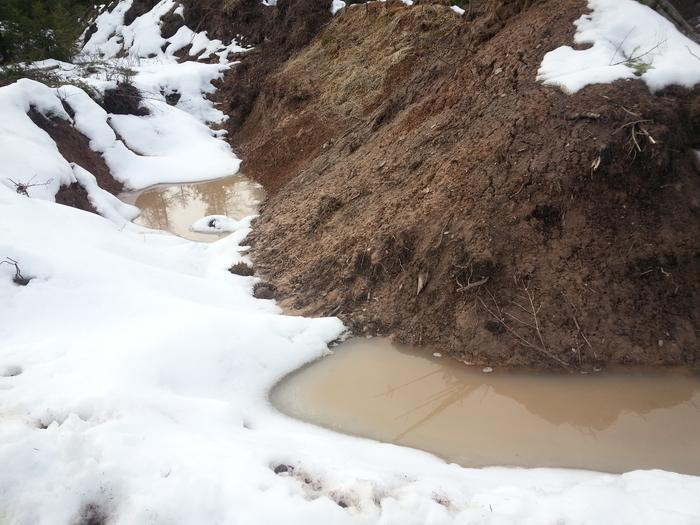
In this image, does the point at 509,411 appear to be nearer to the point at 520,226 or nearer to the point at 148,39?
the point at 520,226

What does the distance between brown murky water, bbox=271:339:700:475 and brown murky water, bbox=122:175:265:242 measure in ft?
18.1

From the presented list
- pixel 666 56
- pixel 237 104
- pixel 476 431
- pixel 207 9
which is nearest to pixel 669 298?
pixel 476 431

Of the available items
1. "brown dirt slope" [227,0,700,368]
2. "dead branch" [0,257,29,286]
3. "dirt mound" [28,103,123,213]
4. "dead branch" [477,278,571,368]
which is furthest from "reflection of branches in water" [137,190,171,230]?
"dead branch" [477,278,571,368]

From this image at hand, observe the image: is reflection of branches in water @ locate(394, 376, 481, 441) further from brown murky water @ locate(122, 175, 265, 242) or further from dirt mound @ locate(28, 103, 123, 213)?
dirt mound @ locate(28, 103, 123, 213)

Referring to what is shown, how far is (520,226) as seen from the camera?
534 cm

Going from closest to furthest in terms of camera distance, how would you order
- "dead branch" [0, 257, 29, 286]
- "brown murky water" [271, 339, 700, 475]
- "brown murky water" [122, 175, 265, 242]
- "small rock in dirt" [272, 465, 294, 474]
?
"small rock in dirt" [272, 465, 294, 474] < "brown murky water" [271, 339, 700, 475] < "dead branch" [0, 257, 29, 286] < "brown murky water" [122, 175, 265, 242]

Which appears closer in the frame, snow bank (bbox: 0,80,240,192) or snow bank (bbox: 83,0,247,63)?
snow bank (bbox: 0,80,240,192)

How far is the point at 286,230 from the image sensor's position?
7957 millimetres

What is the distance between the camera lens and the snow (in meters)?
5.46

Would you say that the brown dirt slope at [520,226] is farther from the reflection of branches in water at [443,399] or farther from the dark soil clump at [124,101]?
the dark soil clump at [124,101]

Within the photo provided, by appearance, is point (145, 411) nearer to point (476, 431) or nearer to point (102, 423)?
point (102, 423)

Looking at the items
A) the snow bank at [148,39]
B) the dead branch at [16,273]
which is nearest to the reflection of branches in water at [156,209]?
the dead branch at [16,273]

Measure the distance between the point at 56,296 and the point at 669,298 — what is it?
6462 millimetres

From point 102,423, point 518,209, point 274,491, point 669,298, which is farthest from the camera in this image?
point 518,209
